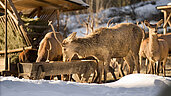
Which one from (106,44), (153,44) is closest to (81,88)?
(106,44)

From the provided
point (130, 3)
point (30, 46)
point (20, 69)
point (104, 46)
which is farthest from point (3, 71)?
point (130, 3)

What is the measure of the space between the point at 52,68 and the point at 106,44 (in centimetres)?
156

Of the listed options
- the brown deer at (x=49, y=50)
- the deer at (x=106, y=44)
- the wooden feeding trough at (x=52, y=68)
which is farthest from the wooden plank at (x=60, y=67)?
the brown deer at (x=49, y=50)

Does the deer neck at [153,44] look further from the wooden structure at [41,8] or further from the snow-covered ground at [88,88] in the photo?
the snow-covered ground at [88,88]

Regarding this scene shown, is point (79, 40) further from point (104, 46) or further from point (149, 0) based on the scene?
point (149, 0)

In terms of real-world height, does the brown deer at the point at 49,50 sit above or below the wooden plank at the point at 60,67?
above

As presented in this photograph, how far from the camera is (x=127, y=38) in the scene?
703 cm

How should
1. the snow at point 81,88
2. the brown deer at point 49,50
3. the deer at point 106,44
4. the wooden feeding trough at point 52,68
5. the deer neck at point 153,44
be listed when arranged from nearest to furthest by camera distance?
the snow at point 81,88 → the wooden feeding trough at point 52,68 → the deer at point 106,44 → the brown deer at point 49,50 → the deer neck at point 153,44

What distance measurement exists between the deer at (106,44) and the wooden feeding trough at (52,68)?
0.78 ft

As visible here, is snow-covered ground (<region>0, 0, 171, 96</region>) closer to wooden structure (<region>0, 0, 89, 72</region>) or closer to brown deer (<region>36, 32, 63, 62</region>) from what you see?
brown deer (<region>36, 32, 63, 62</region>)

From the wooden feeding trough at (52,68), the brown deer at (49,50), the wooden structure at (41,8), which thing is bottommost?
the wooden feeding trough at (52,68)

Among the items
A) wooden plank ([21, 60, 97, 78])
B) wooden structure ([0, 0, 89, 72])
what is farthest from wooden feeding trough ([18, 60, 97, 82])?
wooden structure ([0, 0, 89, 72])

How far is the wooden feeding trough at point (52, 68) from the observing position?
18.0 feet

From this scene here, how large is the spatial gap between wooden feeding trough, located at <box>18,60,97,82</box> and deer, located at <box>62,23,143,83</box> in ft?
0.78
